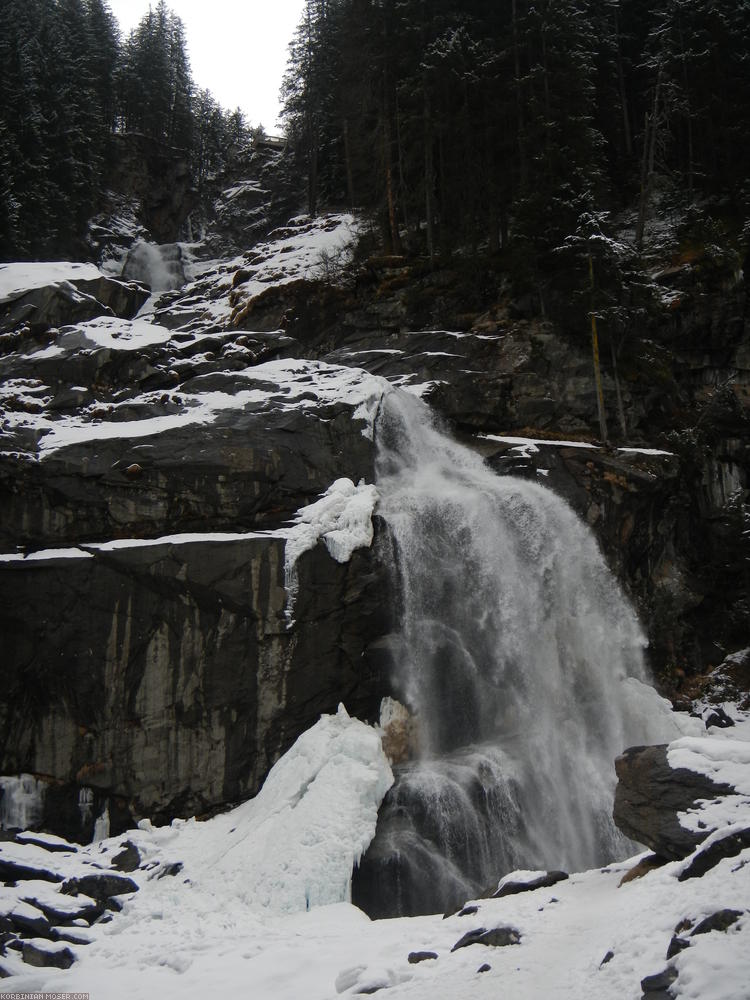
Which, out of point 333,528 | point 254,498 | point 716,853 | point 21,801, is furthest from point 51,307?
point 716,853

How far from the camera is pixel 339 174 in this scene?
126ft

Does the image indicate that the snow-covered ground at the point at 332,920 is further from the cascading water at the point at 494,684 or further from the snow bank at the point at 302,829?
the cascading water at the point at 494,684

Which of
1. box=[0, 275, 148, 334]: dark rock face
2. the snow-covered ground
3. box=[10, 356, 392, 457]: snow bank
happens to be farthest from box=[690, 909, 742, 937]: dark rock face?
box=[0, 275, 148, 334]: dark rock face

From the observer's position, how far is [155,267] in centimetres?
3822

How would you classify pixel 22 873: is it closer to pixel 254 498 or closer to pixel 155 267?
pixel 254 498

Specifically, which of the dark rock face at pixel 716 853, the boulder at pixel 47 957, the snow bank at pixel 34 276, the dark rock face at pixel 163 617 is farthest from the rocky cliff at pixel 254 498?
the dark rock face at pixel 716 853

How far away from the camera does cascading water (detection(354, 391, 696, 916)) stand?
476 inches

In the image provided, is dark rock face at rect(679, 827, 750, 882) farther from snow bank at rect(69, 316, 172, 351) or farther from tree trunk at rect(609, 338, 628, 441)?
snow bank at rect(69, 316, 172, 351)

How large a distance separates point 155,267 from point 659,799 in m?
37.7

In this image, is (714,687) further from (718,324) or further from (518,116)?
(518,116)

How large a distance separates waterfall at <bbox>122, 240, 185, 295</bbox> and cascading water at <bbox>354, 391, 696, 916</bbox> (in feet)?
77.2

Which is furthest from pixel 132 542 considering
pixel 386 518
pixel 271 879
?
pixel 271 879

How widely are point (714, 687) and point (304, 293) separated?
2000 centimetres

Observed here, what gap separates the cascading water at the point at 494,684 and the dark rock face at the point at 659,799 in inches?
179
